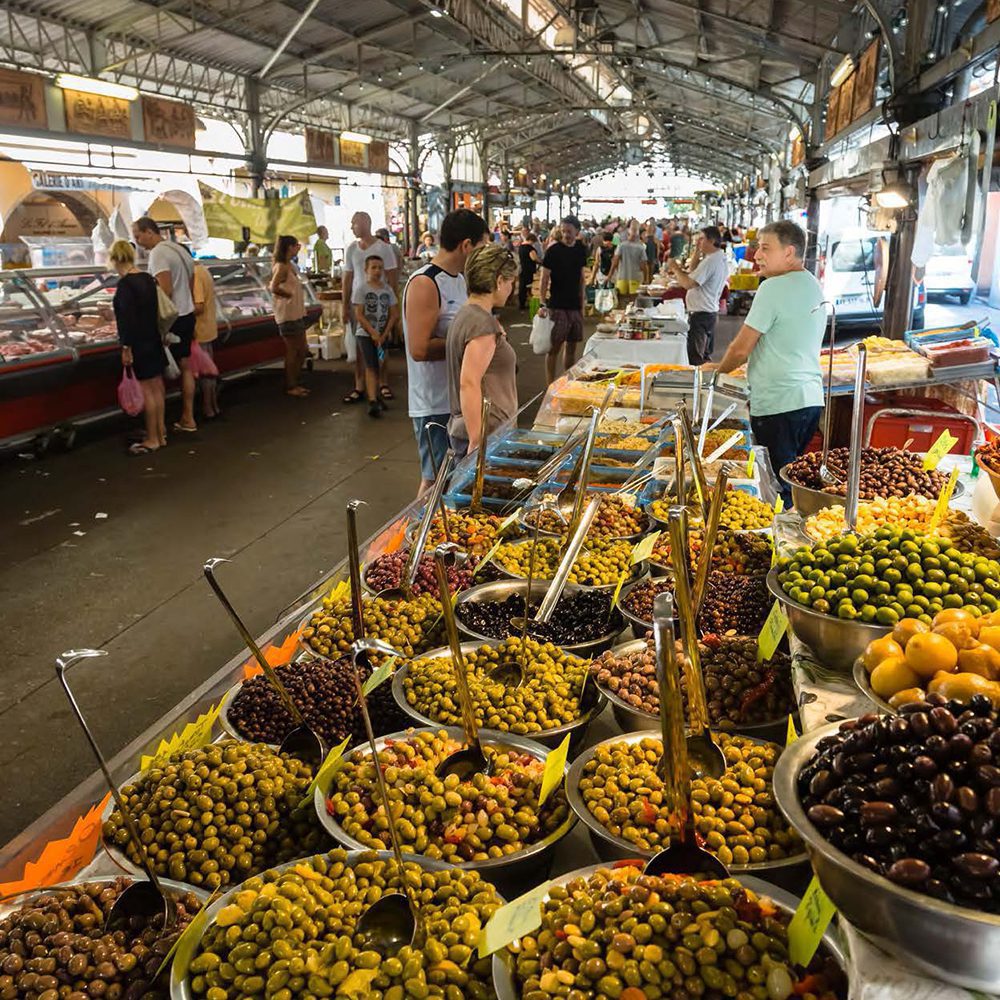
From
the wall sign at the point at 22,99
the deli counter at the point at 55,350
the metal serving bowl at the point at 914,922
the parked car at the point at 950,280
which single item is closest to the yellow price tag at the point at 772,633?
the metal serving bowl at the point at 914,922

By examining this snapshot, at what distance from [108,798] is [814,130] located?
46.2 feet

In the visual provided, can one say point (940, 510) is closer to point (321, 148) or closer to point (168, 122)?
point (168, 122)

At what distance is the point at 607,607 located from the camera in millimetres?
2830

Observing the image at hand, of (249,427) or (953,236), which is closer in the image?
(953,236)

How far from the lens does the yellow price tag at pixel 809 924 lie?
4.32ft

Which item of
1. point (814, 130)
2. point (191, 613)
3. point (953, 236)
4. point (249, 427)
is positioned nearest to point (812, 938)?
point (191, 613)

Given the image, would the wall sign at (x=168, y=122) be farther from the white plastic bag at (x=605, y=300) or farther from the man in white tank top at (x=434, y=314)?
the man in white tank top at (x=434, y=314)

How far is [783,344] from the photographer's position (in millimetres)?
4547

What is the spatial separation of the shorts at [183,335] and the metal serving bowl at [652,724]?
24.2ft

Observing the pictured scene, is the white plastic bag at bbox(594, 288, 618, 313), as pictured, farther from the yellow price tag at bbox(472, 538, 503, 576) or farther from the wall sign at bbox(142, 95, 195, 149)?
the yellow price tag at bbox(472, 538, 503, 576)

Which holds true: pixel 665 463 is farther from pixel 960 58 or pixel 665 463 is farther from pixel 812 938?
pixel 960 58

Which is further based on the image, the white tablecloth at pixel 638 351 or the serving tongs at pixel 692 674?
the white tablecloth at pixel 638 351

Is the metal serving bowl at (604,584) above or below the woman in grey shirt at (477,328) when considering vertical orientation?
below

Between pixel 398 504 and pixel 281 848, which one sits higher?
pixel 281 848
